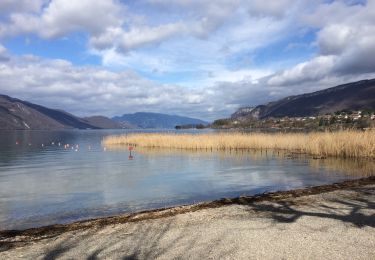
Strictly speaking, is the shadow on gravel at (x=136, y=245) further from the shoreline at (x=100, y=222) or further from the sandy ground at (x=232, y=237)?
the shoreline at (x=100, y=222)

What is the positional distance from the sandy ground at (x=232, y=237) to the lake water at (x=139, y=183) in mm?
4327

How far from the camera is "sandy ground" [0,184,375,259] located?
6.38 meters

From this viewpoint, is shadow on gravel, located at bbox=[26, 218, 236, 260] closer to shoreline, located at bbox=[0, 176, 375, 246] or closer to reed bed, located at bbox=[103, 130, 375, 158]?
shoreline, located at bbox=[0, 176, 375, 246]

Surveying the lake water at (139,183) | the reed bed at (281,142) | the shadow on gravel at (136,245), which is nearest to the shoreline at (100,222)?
the shadow on gravel at (136,245)

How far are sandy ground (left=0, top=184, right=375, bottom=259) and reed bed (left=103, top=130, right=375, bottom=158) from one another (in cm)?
1987

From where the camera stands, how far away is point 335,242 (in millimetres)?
6727

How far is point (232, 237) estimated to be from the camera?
23.7 ft

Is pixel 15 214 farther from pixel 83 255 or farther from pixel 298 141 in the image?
pixel 298 141

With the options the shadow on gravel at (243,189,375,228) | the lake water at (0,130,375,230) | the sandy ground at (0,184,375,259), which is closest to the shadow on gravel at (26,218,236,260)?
the sandy ground at (0,184,375,259)

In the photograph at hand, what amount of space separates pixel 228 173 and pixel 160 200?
28.1 feet

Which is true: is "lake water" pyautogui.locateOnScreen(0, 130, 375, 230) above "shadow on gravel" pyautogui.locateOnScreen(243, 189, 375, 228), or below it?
below

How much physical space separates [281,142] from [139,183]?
2186 cm

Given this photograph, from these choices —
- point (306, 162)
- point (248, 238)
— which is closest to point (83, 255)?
point (248, 238)

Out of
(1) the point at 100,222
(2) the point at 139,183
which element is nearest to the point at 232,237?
(1) the point at 100,222
